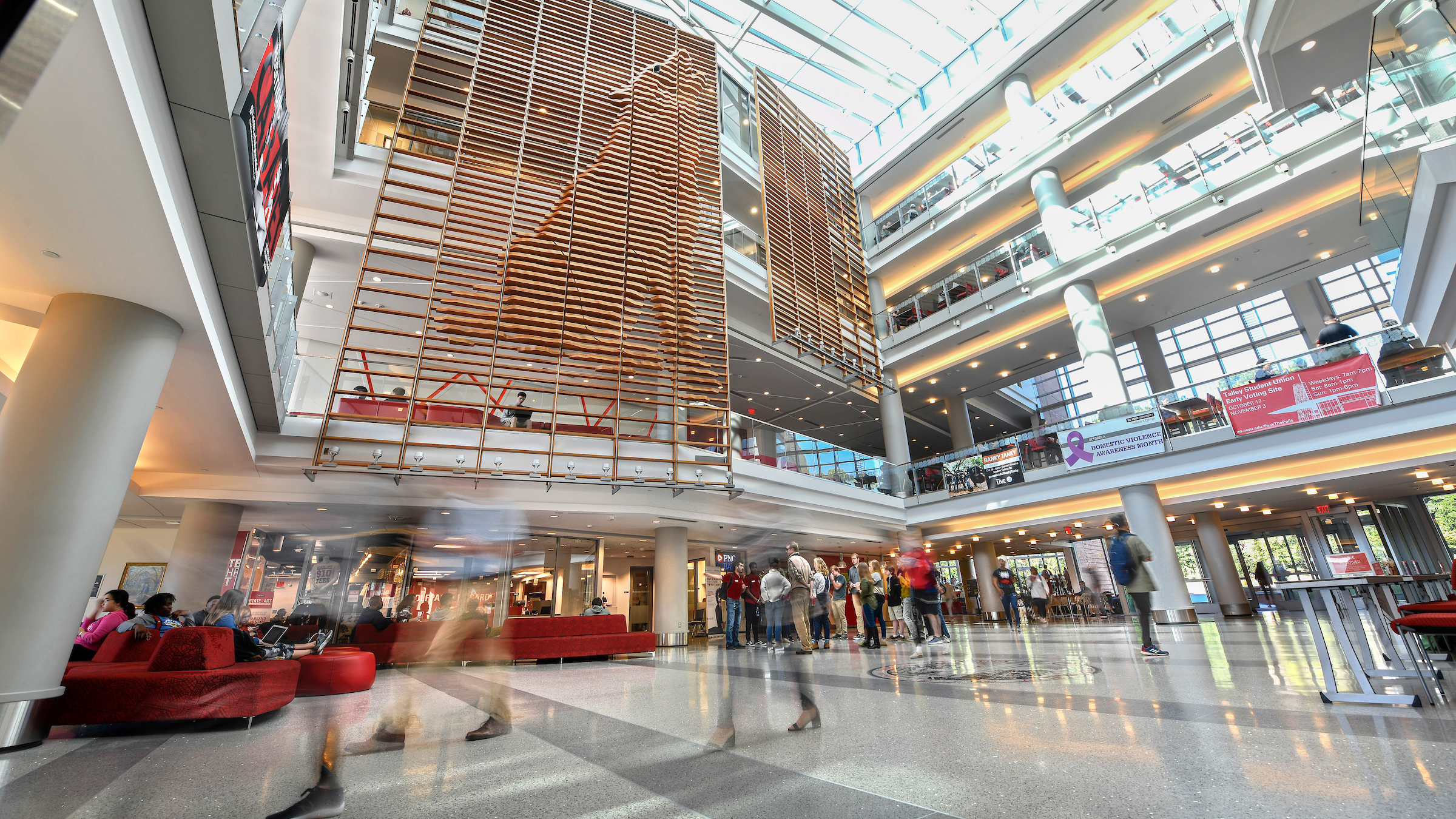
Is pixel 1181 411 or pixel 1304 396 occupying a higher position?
pixel 1181 411

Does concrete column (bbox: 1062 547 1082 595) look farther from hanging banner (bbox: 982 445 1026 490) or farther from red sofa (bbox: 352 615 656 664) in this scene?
red sofa (bbox: 352 615 656 664)

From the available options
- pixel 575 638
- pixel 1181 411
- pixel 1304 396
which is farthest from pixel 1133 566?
pixel 575 638

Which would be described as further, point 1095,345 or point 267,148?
point 1095,345

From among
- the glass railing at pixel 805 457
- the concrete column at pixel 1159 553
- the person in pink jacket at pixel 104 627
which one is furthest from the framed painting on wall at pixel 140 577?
the concrete column at pixel 1159 553

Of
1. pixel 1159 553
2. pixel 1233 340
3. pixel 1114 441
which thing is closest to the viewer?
pixel 1159 553

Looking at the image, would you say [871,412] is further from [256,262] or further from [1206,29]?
[256,262]

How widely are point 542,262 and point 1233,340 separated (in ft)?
79.3

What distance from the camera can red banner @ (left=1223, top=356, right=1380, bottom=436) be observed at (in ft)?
30.0

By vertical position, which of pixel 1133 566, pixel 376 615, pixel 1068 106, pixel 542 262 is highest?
pixel 1068 106

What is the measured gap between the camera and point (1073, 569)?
18141 millimetres

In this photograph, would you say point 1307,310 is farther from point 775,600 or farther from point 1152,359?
point 775,600

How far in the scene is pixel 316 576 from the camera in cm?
322

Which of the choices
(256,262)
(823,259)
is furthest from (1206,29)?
(256,262)

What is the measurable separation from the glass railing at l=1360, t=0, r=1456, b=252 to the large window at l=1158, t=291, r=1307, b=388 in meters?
17.3
